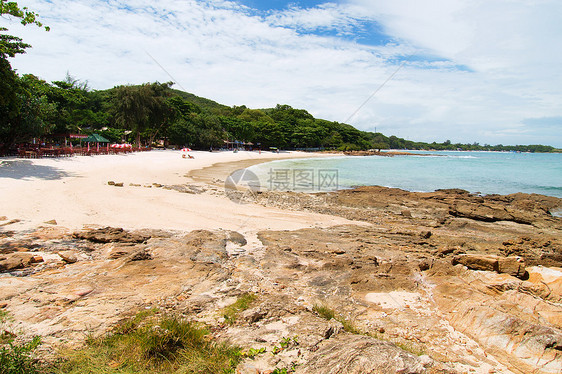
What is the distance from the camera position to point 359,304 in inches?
202

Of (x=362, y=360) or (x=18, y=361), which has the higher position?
(x=18, y=361)

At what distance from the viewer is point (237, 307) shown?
4691mm

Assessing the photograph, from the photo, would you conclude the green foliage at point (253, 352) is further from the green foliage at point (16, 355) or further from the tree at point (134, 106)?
the tree at point (134, 106)

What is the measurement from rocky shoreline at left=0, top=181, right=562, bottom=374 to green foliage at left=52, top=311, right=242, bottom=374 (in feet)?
0.91

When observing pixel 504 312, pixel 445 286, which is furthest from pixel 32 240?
pixel 504 312

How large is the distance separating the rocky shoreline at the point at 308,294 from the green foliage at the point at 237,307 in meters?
0.10

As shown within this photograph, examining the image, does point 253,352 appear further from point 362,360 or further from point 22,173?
point 22,173

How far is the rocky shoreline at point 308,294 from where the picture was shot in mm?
3637

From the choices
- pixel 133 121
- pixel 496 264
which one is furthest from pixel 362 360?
pixel 133 121

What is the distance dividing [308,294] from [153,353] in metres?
2.89

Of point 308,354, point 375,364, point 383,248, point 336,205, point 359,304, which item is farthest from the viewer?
point 336,205

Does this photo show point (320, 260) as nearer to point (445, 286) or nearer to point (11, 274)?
point (445, 286)

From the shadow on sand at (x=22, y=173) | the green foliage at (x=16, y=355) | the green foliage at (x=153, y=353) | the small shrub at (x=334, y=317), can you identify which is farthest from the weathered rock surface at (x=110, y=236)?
the shadow on sand at (x=22, y=173)

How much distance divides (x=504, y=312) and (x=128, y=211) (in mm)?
11042
